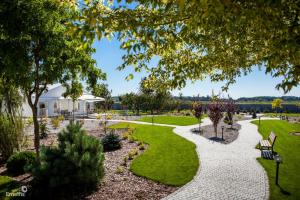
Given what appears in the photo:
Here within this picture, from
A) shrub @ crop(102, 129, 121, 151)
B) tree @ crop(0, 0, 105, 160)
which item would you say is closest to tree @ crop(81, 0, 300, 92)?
tree @ crop(0, 0, 105, 160)

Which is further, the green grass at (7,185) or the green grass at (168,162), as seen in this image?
the green grass at (168,162)

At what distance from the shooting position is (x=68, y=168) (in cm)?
796

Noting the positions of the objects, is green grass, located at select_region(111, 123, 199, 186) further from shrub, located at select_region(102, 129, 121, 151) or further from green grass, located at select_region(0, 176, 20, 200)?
green grass, located at select_region(0, 176, 20, 200)

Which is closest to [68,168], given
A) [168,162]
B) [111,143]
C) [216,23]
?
[168,162]

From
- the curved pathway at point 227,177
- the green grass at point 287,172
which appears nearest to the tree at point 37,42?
the curved pathway at point 227,177

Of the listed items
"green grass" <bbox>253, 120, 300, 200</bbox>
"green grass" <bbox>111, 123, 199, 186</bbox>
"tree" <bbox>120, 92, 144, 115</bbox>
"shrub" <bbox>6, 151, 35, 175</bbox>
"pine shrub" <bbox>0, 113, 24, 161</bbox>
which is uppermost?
"tree" <bbox>120, 92, 144, 115</bbox>

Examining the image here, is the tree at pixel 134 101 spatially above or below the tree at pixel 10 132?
above

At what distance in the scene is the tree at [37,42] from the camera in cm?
749

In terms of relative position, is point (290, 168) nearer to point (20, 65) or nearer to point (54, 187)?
point (54, 187)

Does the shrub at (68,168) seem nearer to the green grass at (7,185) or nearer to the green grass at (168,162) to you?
the green grass at (7,185)

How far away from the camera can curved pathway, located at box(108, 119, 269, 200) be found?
25.4ft

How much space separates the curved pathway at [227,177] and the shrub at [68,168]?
2425 mm

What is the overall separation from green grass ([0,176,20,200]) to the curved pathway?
462cm

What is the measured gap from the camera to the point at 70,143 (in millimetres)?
8516
